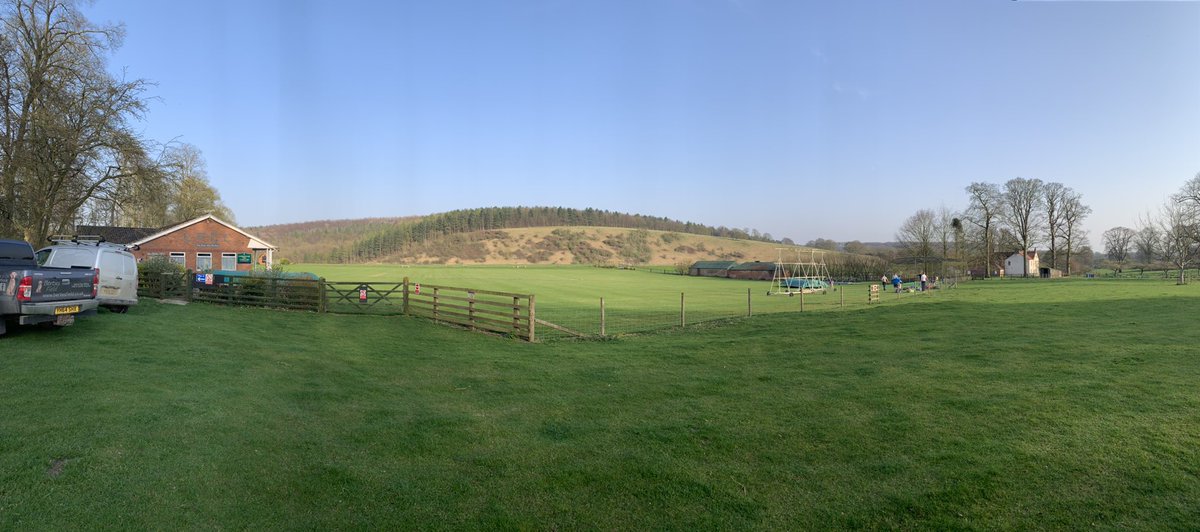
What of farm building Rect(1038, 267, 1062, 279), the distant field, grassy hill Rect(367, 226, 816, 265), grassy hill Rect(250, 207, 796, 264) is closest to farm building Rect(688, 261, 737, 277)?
grassy hill Rect(250, 207, 796, 264)

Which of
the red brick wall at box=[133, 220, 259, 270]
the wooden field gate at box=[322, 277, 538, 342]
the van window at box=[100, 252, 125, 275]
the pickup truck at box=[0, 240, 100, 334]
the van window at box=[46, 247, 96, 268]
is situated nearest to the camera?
the pickup truck at box=[0, 240, 100, 334]

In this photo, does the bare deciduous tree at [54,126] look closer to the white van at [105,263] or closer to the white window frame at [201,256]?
the white van at [105,263]

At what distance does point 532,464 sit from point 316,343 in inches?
397

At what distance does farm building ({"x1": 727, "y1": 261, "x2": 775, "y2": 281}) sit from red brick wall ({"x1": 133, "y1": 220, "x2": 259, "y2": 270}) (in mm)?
70313

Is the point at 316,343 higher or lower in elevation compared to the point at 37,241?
lower

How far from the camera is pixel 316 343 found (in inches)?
520

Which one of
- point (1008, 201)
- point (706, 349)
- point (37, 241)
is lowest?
point (706, 349)

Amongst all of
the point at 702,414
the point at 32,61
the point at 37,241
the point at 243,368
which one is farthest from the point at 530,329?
the point at 32,61

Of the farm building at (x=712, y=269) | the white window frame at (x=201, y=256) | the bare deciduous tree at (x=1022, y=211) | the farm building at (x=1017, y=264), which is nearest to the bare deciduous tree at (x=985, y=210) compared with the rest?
the bare deciduous tree at (x=1022, y=211)

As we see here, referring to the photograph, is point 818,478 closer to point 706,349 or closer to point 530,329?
point 706,349

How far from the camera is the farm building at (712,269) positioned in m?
99.7

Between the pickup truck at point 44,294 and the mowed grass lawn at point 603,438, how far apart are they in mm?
429

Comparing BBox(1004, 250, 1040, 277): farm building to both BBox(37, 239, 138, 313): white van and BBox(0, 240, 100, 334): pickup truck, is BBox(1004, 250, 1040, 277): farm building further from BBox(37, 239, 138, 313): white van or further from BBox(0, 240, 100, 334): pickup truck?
BBox(0, 240, 100, 334): pickup truck

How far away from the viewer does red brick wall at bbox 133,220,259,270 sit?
1703 inches
